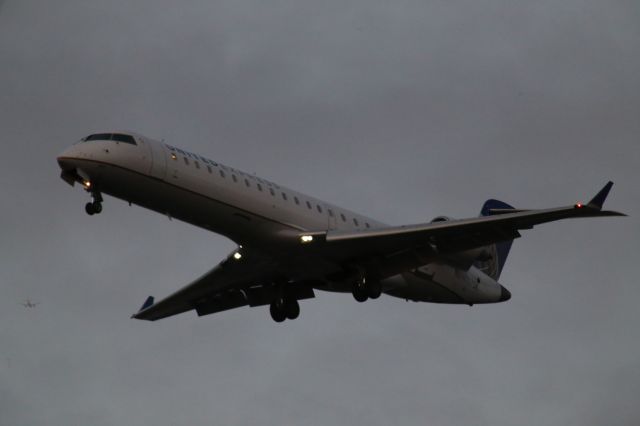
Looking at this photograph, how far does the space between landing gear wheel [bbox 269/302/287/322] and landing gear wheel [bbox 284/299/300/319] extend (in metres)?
0.11

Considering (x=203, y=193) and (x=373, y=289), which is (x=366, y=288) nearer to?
(x=373, y=289)

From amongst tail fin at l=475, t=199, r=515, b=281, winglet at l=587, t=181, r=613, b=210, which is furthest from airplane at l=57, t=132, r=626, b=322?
tail fin at l=475, t=199, r=515, b=281

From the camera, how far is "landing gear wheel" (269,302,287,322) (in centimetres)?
3225

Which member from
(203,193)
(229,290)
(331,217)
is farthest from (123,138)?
(229,290)

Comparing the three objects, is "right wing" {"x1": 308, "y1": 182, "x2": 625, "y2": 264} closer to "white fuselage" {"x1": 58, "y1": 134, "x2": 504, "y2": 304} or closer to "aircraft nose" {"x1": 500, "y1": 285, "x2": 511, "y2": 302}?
"white fuselage" {"x1": 58, "y1": 134, "x2": 504, "y2": 304}

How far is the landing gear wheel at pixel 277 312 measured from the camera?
3225 centimetres

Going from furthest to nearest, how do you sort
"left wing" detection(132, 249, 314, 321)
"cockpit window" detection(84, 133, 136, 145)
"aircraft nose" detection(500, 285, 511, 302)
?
1. "aircraft nose" detection(500, 285, 511, 302)
2. "left wing" detection(132, 249, 314, 321)
3. "cockpit window" detection(84, 133, 136, 145)

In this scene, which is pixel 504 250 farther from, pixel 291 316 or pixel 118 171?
pixel 118 171

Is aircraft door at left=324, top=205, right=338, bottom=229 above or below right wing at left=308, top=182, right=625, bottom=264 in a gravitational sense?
above

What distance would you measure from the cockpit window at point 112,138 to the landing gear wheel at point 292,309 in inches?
314

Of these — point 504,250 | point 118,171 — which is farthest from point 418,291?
point 118,171

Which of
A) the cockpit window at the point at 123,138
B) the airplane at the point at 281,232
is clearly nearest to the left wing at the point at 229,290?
the airplane at the point at 281,232

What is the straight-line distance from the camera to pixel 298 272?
1188 inches

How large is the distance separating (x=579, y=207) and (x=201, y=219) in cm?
941
